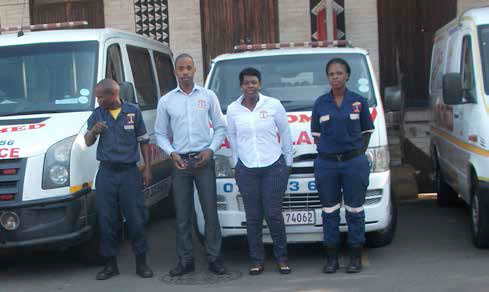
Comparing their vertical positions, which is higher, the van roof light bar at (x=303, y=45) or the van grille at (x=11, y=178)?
the van roof light bar at (x=303, y=45)

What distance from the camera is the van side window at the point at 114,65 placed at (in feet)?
26.0

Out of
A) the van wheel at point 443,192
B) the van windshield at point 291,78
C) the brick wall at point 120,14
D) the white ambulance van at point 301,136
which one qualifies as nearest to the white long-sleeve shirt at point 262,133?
the white ambulance van at point 301,136

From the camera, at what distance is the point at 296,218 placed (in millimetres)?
7047

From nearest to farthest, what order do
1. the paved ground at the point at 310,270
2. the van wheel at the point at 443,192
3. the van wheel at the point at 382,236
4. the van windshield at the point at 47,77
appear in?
the paved ground at the point at 310,270, the van windshield at the point at 47,77, the van wheel at the point at 382,236, the van wheel at the point at 443,192

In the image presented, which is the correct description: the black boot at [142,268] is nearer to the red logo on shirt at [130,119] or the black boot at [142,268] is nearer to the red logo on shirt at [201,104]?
the red logo on shirt at [130,119]

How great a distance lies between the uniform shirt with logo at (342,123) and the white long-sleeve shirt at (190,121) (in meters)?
0.90

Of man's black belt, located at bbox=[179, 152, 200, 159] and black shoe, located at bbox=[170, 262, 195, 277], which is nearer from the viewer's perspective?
man's black belt, located at bbox=[179, 152, 200, 159]

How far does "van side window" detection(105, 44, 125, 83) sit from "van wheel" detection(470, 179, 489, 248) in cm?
381

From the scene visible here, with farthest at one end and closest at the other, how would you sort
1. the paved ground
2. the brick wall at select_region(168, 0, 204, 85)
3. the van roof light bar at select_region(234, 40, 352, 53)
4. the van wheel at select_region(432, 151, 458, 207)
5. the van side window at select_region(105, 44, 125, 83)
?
the brick wall at select_region(168, 0, 204, 85) → the van wheel at select_region(432, 151, 458, 207) → the van roof light bar at select_region(234, 40, 352, 53) → the van side window at select_region(105, 44, 125, 83) → the paved ground

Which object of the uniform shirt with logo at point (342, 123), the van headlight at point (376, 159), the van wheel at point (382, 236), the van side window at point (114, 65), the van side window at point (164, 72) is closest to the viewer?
the uniform shirt with logo at point (342, 123)

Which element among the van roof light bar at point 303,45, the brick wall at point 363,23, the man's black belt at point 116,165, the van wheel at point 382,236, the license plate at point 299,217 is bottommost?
the van wheel at point 382,236

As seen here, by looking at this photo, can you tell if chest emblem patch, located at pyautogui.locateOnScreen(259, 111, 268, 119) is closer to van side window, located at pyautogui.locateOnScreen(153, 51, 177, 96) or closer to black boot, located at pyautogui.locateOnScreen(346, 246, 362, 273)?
A: black boot, located at pyautogui.locateOnScreen(346, 246, 362, 273)

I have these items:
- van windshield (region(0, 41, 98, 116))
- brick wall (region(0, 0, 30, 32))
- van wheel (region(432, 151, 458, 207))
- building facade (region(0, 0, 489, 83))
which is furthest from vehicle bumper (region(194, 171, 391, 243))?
brick wall (region(0, 0, 30, 32))

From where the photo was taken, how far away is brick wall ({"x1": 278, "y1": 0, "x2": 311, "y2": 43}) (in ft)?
45.9
